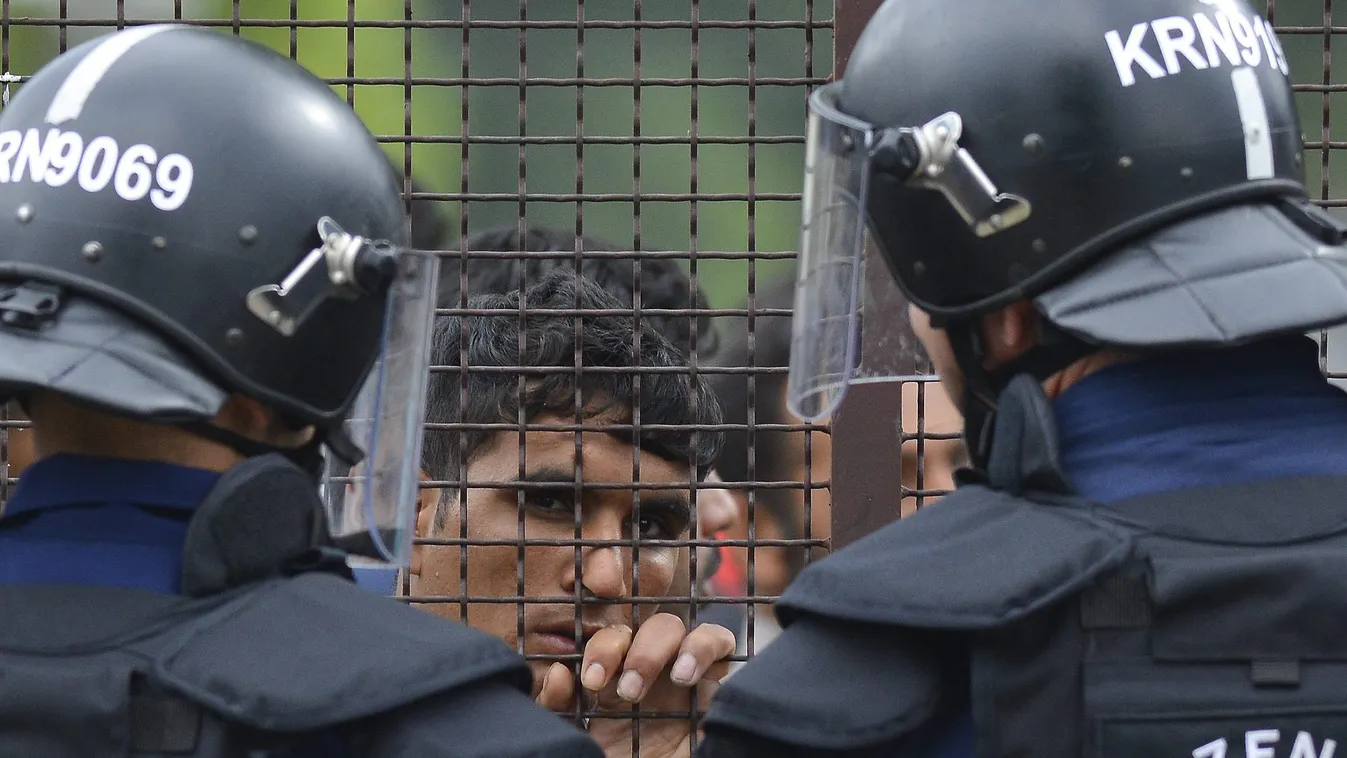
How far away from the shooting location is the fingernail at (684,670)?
11.5 ft

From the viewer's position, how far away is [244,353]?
225 cm

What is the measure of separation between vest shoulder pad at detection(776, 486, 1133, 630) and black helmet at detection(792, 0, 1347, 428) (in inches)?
9.3

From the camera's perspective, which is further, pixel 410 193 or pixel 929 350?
pixel 410 193

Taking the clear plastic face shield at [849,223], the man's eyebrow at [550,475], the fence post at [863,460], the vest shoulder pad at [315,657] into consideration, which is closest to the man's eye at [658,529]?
the man's eyebrow at [550,475]

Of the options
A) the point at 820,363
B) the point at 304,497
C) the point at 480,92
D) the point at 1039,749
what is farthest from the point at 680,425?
the point at 480,92

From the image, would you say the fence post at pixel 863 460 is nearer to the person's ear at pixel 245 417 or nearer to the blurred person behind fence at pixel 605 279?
the blurred person behind fence at pixel 605 279

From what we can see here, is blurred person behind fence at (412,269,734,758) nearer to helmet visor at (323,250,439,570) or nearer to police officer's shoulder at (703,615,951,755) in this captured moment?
helmet visor at (323,250,439,570)

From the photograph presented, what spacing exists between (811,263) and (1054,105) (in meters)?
0.44

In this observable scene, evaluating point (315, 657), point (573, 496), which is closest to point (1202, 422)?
point (315, 657)

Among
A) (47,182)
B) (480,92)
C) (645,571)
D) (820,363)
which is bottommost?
(645,571)

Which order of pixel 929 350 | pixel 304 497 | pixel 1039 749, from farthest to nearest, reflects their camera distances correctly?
pixel 929 350
pixel 304 497
pixel 1039 749

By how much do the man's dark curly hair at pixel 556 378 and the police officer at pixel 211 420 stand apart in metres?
1.15

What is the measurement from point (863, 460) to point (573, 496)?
0.60m

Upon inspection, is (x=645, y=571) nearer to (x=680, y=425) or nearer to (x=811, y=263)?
(x=680, y=425)
